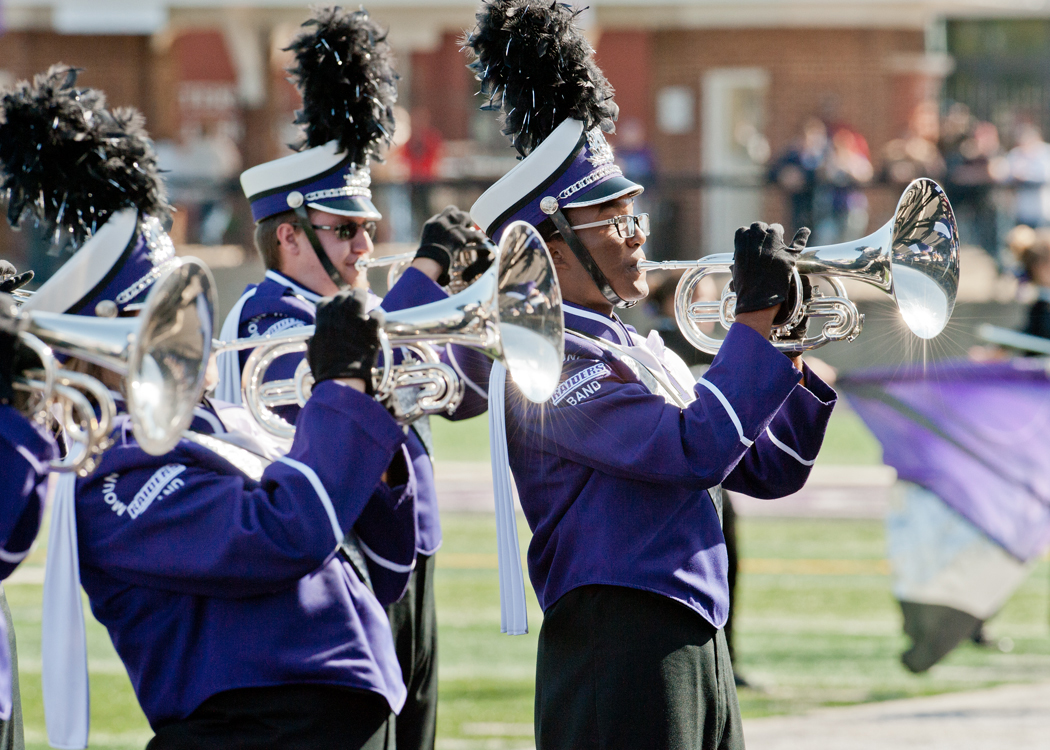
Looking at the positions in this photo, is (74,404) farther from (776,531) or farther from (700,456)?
(776,531)

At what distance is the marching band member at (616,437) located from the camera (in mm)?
2820

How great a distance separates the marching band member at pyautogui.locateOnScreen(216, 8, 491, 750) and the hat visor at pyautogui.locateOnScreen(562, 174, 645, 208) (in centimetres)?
81

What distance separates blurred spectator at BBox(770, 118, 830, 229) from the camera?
Answer: 15281mm

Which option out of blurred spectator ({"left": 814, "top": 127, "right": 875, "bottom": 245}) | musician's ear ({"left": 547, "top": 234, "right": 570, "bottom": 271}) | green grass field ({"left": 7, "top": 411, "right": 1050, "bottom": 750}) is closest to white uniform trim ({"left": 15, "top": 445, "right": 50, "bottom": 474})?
A: musician's ear ({"left": 547, "top": 234, "right": 570, "bottom": 271})

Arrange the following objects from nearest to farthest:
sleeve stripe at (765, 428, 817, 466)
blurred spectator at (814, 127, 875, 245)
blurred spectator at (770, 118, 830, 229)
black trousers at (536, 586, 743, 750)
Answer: black trousers at (536, 586, 743, 750) → sleeve stripe at (765, 428, 817, 466) → blurred spectator at (814, 127, 875, 245) → blurred spectator at (770, 118, 830, 229)

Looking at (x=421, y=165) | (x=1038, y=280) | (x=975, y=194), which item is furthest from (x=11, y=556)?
(x=421, y=165)

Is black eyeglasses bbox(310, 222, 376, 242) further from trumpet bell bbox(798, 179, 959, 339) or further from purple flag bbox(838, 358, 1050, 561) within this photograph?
purple flag bbox(838, 358, 1050, 561)

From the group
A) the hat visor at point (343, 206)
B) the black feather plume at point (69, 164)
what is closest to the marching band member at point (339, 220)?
the hat visor at point (343, 206)

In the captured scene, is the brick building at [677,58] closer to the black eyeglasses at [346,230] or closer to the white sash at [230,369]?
the black eyeglasses at [346,230]

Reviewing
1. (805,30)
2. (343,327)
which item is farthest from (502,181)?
(805,30)

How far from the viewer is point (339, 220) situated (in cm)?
389

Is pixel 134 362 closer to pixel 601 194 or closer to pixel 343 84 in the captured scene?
pixel 601 194

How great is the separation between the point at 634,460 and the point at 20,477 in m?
1.12

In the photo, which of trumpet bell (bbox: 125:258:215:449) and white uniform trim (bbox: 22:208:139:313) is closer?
trumpet bell (bbox: 125:258:215:449)
